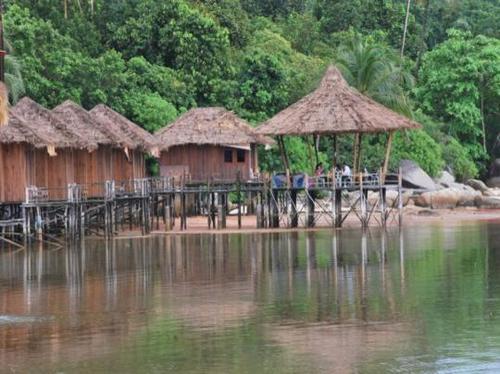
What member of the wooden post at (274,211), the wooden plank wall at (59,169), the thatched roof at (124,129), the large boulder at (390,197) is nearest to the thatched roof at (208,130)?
the wooden plank wall at (59,169)

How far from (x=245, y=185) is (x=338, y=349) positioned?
2863cm

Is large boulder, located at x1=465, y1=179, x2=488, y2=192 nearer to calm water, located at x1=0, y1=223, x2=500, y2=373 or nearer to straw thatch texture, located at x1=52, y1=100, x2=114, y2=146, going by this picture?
straw thatch texture, located at x1=52, y1=100, x2=114, y2=146

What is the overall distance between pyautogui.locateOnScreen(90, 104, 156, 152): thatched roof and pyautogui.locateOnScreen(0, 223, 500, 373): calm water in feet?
31.2

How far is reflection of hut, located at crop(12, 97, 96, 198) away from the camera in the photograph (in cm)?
4019

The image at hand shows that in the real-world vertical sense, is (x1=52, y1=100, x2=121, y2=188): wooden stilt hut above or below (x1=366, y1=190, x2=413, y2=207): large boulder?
above

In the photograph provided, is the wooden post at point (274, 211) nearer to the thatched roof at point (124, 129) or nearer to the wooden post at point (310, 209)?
the wooden post at point (310, 209)

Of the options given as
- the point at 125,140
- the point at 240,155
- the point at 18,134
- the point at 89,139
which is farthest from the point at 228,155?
the point at 18,134

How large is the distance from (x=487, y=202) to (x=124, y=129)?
18.8 metres

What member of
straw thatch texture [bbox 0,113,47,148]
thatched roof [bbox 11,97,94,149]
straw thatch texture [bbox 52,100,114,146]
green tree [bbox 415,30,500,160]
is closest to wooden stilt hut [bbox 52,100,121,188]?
straw thatch texture [bbox 52,100,114,146]

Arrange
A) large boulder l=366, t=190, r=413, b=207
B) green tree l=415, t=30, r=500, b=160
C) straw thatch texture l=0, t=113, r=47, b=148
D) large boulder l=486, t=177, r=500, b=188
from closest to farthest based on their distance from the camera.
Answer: straw thatch texture l=0, t=113, r=47, b=148 < large boulder l=366, t=190, r=413, b=207 < green tree l=415, t=30, r=500, b=160 < large boulder l=486, t=177, r=500, b=188

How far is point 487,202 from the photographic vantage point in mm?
57750

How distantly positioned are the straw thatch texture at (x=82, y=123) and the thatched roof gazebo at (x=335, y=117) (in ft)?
18.1

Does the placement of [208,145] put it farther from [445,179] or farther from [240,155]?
[445,179]

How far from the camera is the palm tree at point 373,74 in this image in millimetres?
58031
